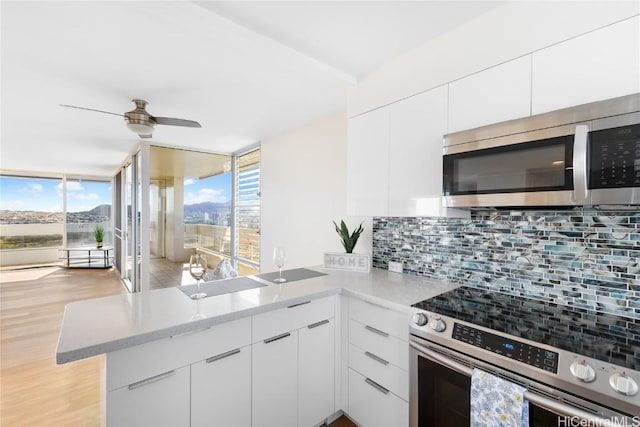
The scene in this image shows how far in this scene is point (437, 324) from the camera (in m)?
1.28

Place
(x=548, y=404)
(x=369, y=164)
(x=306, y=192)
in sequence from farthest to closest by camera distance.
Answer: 1. (x=306, y=192)
2. (x=369, y=164)
3. (x=548, y=404)

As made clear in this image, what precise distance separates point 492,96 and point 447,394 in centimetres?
145

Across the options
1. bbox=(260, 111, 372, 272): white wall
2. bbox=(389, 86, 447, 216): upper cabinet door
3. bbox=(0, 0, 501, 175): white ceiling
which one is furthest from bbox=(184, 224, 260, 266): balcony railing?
bbox=(389, 86, 447, 216): upper cabinet door

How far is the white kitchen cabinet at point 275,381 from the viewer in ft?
4.72

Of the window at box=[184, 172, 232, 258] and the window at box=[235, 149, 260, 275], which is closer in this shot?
the window at box=[235, 149, 260, 275]

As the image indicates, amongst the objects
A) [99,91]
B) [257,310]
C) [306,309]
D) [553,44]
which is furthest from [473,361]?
[99,91]

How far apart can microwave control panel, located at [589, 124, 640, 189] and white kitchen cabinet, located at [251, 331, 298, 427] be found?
155 cm

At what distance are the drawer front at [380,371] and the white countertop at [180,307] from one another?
338 millimetres

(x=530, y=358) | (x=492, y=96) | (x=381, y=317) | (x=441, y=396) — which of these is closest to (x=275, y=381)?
(x=381, y=317)

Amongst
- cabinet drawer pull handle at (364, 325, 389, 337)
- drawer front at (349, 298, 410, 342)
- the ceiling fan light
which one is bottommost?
cabinet drawer pull handle at (364, 325, 389, 337)

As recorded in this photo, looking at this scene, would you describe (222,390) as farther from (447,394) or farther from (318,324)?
(447,394)

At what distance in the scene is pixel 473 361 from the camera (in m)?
1.16

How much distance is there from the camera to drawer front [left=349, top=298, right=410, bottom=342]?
4.82 feet

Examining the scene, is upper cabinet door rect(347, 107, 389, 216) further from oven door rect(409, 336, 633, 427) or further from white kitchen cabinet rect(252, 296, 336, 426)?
oven door rect(409, 336, 633, 427)
